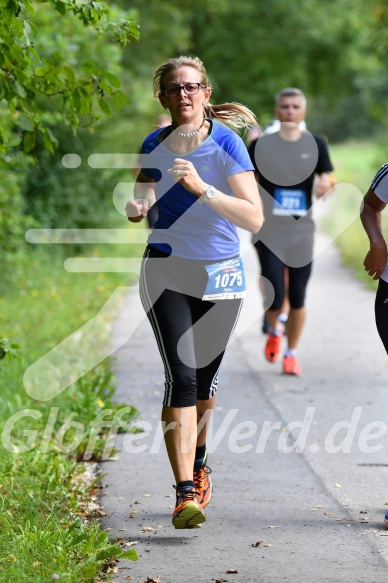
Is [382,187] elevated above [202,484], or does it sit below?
above

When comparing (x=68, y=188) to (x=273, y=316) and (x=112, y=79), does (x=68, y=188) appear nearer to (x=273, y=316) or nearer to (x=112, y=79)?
(x=273, y=316)

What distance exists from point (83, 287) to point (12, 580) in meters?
9.92

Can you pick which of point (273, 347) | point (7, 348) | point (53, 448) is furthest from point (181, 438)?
point (273, 347)

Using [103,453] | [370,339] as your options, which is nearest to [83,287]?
[370,339]

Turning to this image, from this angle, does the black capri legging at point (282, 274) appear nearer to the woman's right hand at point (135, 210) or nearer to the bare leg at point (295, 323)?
the bare leg at point (295, 323)

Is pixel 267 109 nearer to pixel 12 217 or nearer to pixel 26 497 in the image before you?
pixel 12 217

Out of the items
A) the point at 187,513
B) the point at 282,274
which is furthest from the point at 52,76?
the point at 282,274

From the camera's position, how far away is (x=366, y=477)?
20.1 feet

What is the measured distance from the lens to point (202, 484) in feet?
17.9

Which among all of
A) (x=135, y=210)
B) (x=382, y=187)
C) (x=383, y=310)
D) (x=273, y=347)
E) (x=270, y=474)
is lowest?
(x=270, y=474)

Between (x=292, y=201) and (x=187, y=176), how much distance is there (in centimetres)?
425

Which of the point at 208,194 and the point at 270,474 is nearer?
the point at 208,194

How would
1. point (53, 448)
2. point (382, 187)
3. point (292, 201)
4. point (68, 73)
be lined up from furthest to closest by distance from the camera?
point (292, 201)
point (53, 448)
point (68, 73)
point (382, 187)

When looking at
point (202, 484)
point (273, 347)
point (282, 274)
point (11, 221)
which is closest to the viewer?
point (202, 484)
